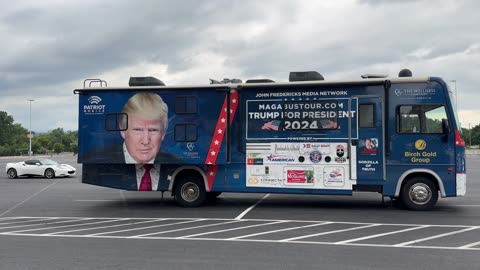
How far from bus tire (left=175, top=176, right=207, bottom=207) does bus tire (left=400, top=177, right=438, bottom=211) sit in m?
5.13

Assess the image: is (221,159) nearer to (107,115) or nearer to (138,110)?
(138,110)

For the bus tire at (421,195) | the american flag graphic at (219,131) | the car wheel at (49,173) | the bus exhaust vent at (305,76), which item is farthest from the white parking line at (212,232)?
the car wheel at (49,173)

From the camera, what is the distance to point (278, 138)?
11.6 meters

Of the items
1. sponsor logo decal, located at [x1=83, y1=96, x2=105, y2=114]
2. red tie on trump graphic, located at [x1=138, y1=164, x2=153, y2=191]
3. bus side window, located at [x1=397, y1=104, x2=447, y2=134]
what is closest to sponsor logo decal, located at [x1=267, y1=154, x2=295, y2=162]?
bus side window, located at [x1=397, y1=104, x2=447, y2=134]

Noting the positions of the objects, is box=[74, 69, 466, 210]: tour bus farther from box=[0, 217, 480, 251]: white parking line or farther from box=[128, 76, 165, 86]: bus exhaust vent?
box=[0, 217, 480, 251]: white parking line

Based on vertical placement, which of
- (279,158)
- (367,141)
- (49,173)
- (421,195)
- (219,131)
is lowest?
(49,173)

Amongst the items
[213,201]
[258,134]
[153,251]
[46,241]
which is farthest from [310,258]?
[213,201]

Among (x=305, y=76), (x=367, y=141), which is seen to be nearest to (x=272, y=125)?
(x=305, y=76)

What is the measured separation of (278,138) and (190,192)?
282 cm

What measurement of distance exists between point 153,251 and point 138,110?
5934 millimetres

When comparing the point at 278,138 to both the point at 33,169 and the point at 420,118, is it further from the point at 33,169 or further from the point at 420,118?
the point at 33,169

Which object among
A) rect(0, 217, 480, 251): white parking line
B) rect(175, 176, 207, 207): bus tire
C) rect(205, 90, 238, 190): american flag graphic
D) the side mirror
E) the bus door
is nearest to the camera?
rect(0, 217, 480, 251): white parking line

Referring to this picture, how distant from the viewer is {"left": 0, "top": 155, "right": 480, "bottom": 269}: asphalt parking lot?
21.5 feet

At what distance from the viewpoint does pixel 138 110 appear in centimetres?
1235
